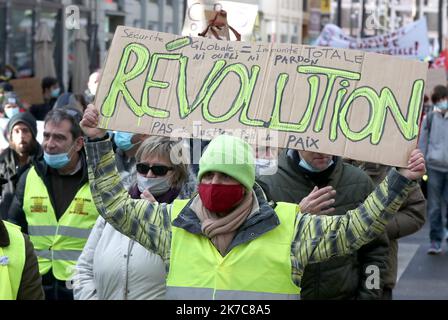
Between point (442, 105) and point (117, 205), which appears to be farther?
point (442, 105)

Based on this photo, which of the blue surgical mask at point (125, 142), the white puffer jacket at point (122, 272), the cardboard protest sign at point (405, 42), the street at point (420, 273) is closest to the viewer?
the white puffer jacket at point (122, 272)

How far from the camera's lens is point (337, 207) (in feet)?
20.6

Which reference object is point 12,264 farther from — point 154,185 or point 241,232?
point 154,185

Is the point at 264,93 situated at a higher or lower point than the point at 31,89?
higher

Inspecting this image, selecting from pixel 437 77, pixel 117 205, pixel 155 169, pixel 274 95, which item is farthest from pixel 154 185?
pixel 437 77

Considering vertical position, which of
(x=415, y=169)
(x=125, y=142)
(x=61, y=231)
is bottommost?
(x=61, y=231)

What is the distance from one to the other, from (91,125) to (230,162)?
2.35 ft

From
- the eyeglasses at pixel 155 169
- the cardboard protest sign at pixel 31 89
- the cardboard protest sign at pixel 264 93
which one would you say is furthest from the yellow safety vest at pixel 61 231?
the cardboard protest sign at pixel 31 89

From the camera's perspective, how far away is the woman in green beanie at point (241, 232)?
488 centimetres

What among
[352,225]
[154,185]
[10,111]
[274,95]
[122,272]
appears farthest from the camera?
[10,111]

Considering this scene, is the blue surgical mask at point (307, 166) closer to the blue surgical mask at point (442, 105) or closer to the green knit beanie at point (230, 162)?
the green knit beanie at point (230, 162)

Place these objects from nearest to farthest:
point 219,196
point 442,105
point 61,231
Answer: point 219,196
point 61,231
point 442,105

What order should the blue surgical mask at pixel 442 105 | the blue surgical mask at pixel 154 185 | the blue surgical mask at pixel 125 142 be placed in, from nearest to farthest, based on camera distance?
the blue surgical mask at pixel 154 185, the blue surgical mask at pixel 125 142, the blue surgical mask at pixel 442 105
